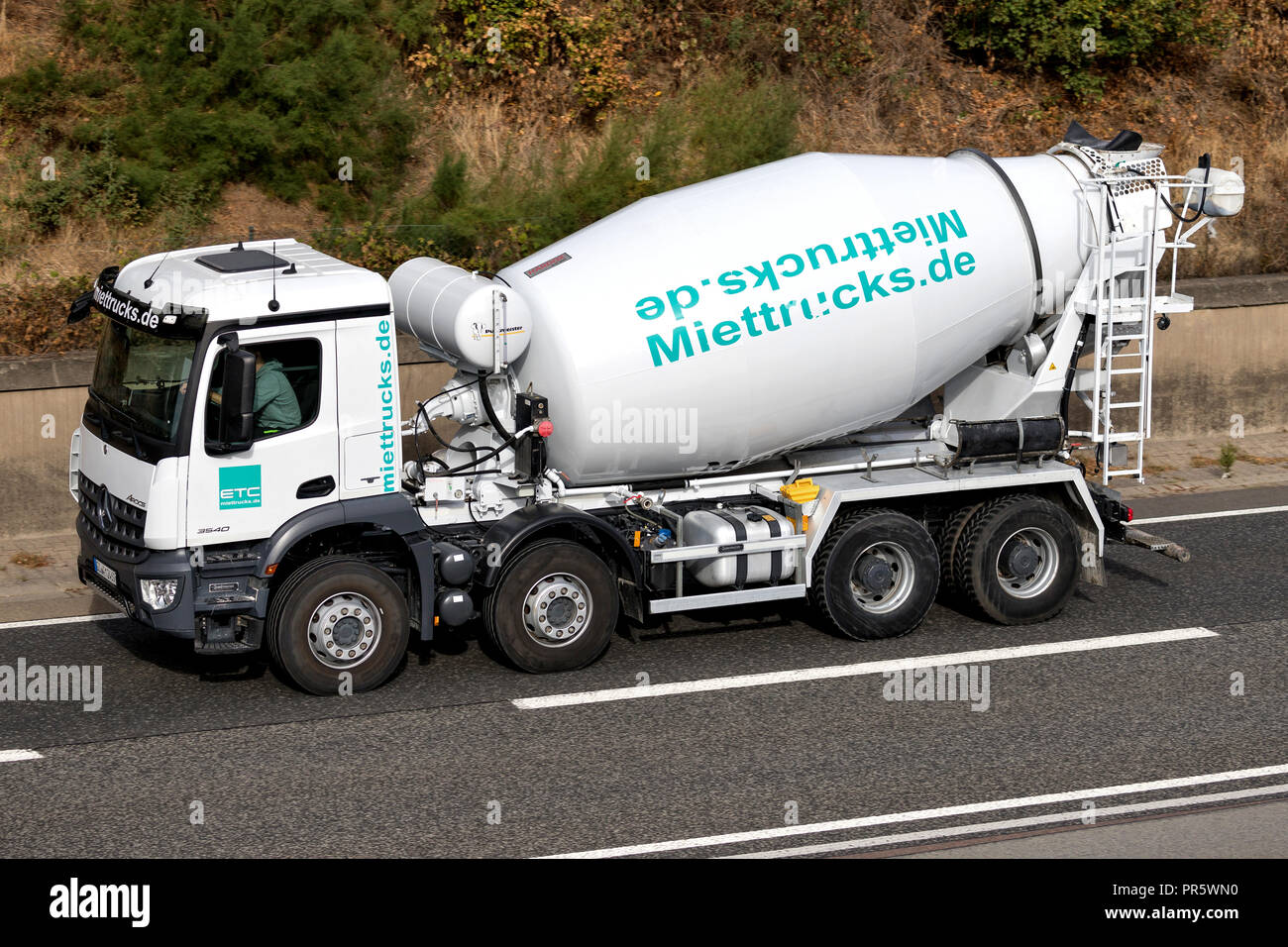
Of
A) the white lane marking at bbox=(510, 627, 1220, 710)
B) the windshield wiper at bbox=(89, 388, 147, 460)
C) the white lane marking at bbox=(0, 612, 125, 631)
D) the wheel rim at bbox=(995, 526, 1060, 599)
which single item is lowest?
the white lane marking at bbox=(510, 627, 1220, 710)

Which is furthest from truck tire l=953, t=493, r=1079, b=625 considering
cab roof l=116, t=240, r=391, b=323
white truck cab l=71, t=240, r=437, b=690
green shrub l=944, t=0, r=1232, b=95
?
green shrub l=944, t=0, r=1232, b=95

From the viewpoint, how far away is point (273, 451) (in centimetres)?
976

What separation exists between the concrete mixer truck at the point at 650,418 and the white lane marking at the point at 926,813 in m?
2.63

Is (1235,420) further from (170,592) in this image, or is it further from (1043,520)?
(170,592)

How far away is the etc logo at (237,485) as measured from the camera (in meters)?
9.69

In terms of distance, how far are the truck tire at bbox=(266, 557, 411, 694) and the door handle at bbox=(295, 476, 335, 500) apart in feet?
1.45

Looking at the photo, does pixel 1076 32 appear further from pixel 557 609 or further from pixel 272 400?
pixel 272 400

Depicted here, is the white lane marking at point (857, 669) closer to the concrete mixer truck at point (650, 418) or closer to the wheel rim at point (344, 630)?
the concrete mixer truck at point (650, 418)

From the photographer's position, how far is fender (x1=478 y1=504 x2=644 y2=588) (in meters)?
10.4

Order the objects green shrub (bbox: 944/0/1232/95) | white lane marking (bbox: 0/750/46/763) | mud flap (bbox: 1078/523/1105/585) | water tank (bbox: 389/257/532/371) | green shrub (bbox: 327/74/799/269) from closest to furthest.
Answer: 1. white lane marking (bbox: 0/750/46/763)
2. water tank (bbox: 389/257/532/371)
3. mud flap (bbox: 1078/523/1105/585)
4. green shrub (bbox: 327/74/799/269)
5. green shrub (bbox: 944/0/1232/95)

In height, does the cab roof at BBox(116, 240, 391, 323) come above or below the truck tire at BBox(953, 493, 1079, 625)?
above

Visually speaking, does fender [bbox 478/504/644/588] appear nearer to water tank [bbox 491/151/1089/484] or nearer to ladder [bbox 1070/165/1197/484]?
water tank [bbox 491/151/1089/484]

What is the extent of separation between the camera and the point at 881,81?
21.0m

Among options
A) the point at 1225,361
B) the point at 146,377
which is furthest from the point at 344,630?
the point at 1225,361
